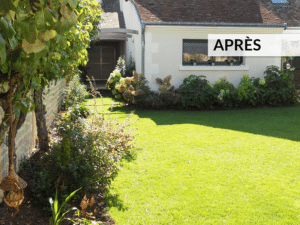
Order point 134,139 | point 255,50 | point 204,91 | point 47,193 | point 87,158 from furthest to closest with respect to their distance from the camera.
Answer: point 255,50 → point 204,91 → point 134,139 → point 87,158 → point 47,193

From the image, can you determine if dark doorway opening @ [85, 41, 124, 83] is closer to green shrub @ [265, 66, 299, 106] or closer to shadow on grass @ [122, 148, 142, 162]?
green shrub @ [265, 66, 299, 106]

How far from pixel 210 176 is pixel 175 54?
26.8 ft

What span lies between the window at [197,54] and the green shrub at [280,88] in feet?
5.86

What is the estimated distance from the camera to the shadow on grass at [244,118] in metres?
8.36

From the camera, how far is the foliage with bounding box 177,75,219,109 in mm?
11664

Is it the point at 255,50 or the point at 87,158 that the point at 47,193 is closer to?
the point at 87,158

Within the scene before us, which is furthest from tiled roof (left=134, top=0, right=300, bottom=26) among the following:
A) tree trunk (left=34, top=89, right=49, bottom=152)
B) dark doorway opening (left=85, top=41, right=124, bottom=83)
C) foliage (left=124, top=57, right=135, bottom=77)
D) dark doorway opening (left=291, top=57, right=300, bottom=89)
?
dark doorway opening (left=85, top=41, right=124, bottom=83)

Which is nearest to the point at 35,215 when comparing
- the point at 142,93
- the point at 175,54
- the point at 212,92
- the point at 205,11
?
the point at 142,93

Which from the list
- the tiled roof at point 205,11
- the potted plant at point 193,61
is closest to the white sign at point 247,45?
the tiled roof at point 205,11

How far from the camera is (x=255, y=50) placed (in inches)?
521

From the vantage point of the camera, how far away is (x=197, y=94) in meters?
11.6

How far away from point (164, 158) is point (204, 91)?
6.23 metres

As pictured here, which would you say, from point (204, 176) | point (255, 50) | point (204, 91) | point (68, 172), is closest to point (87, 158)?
point (68, 172)

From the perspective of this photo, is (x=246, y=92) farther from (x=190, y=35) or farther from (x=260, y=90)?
(x=190, y=35)
